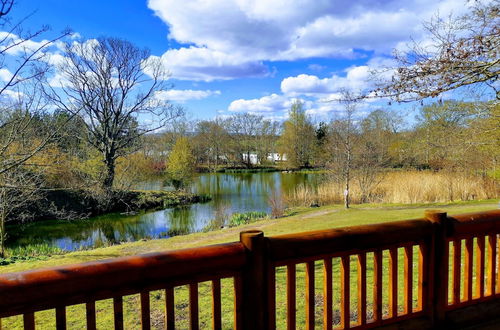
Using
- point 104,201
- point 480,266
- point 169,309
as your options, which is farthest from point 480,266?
point 104,201

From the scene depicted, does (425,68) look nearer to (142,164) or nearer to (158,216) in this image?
(158,216)

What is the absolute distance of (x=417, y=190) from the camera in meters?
16.2

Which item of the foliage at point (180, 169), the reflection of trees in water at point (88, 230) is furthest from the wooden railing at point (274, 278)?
the foliage at point (180, 169)

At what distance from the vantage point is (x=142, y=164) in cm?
2709

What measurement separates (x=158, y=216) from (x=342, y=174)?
10385 millimetres

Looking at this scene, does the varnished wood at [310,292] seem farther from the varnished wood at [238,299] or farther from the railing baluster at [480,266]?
the railing baluster at [480,266]

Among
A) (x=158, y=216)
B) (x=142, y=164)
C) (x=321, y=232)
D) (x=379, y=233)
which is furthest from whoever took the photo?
(x=142, y=164)

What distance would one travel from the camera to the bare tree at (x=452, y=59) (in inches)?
135

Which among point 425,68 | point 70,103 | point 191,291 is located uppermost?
point 70,103

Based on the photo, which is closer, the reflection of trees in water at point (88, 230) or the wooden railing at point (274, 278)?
the wooden railing at point (274, 278)

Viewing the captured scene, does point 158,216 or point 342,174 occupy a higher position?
point 342,174

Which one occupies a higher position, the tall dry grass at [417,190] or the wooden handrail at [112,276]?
the wooden handrail at [112,276]

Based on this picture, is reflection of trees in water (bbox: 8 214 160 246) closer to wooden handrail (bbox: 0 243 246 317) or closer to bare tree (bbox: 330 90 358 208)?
bare tree (bbox: 330 90 358 208)

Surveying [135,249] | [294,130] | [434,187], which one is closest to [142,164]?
[135,249]
